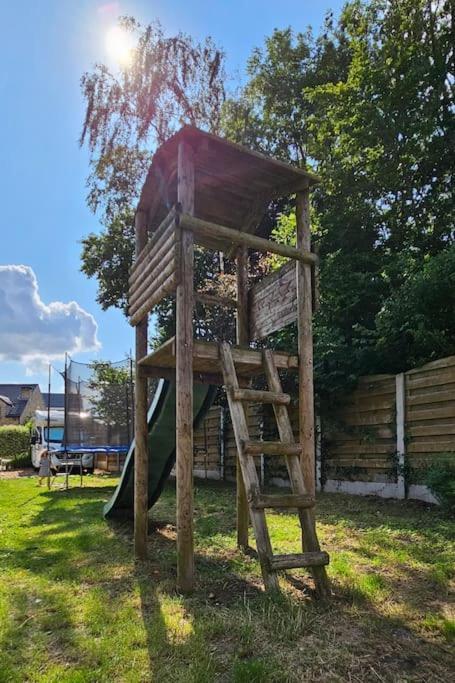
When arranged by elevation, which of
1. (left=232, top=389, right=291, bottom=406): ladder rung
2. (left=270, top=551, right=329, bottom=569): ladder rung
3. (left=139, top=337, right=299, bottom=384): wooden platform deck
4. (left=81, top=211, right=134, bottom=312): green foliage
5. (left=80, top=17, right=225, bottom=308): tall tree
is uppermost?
(left=80, top=17, right=225, bottom=308): tall tree

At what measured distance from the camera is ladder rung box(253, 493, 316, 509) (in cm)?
322

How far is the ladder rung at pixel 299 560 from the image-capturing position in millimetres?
3088

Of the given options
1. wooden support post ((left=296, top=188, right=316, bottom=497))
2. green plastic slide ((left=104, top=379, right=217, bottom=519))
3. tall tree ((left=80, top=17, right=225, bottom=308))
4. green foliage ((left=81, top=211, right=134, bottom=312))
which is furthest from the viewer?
green foliage ((left=81, top=211, right=134, bottom=312))

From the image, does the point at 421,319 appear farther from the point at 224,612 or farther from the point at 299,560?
the point at 224,612

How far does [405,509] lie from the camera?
251 inches

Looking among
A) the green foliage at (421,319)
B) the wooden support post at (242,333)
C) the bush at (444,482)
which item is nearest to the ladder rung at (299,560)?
the wooden support post at (242,333)

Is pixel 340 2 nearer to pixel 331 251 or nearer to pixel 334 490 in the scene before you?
pixel 331 251

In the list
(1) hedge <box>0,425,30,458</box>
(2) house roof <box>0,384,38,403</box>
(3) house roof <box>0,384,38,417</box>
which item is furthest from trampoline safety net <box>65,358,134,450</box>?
(2) house roof <box>0,384,38,403</box>

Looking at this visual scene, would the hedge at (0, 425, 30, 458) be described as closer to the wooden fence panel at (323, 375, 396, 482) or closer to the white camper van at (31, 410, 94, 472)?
the white camper van at (31, 410, 94, 472)

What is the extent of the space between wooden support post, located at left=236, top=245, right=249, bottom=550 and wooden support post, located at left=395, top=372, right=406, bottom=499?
3081 mm

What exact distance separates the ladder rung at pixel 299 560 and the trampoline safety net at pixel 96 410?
962 cm

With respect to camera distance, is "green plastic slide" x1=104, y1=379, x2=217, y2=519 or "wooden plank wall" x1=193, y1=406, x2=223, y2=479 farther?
"wooden plank wall" x1=193, y1=406, x2=223, y2=479

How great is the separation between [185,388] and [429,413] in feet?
14.3

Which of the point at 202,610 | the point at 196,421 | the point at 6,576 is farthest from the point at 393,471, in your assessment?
the point at 6,576
